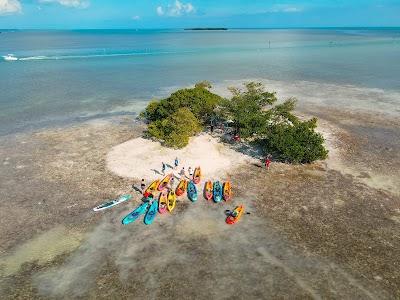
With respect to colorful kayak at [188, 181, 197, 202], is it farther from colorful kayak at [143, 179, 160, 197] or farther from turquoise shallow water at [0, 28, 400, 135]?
turquoise shallow water at [0, 28, 400, 135]

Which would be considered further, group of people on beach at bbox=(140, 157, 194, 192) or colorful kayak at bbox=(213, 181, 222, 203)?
group of people on beach at bbox=(140, 157, 194, 192)

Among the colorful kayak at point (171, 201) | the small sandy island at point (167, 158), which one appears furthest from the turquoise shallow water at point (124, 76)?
the colorful kayak at point (171, 201)

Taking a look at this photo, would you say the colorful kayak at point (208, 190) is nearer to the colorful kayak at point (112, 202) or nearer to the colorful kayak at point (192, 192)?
the colorful kayak at point (192, 192)

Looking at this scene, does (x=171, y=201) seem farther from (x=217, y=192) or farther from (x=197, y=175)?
(x=197, y=175)

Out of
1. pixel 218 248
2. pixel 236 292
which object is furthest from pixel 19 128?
pixel 236 292

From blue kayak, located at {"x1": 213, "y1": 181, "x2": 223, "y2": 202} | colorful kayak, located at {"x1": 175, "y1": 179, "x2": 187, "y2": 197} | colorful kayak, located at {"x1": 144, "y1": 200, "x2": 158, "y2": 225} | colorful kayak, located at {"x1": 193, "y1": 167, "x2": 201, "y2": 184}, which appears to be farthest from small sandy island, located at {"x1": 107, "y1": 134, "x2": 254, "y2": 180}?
colorful kayak, located at {"x1": 144, "y1": 200, "x2": 158, "y2": 225}

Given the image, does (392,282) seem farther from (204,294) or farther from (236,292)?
(204,294)
